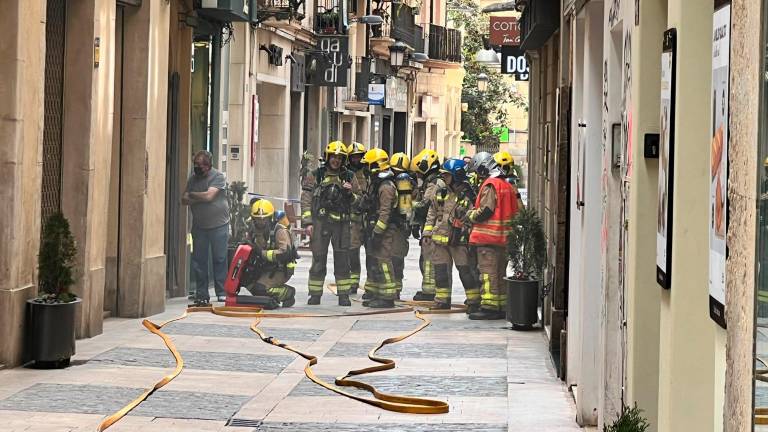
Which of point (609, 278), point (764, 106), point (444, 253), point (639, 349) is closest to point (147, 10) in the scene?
point (444, 253)

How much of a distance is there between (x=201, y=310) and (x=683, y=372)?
43.6 ft

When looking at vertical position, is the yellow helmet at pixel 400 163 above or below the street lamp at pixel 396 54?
below

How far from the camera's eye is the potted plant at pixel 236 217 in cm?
2003

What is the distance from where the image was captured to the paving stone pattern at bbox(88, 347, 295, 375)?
44.0 feet

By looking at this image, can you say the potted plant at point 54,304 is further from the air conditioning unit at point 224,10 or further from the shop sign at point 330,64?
the shop sign at point 330,64

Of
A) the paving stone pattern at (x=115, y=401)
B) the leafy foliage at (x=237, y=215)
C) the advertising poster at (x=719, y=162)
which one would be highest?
the advertising poster at (x=719, y=162)

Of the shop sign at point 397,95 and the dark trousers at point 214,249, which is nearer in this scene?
the dark trousers at point 214,249

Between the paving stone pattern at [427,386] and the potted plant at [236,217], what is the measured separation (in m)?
7.14

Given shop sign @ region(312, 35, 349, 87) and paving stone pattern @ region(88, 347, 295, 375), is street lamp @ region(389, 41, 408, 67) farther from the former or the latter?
paving stone pattern @ region(88, 347, 295, 375)

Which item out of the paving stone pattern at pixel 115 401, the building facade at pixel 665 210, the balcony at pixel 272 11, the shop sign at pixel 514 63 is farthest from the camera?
the shop sign at pixel 514 63

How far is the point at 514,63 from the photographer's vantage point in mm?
29078

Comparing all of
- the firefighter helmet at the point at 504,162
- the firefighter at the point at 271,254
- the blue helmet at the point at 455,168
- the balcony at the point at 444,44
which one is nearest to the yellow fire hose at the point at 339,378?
the firefighter at the point at 271,254

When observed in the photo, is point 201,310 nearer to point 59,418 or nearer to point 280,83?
point 59,418

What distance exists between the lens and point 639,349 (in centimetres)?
686
